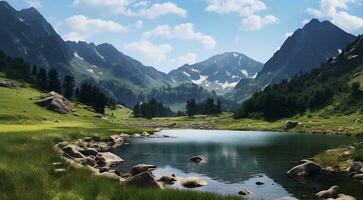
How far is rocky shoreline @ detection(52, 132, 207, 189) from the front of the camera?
3672 centimetres

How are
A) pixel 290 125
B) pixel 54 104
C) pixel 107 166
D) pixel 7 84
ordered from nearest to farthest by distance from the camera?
pixel 107 166
pixel 54 104
pixel 290 125
pixel 7 84

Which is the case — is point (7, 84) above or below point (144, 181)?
above

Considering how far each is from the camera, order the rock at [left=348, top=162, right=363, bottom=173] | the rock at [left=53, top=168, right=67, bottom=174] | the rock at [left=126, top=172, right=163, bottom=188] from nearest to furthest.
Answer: the rock at [left=53, top=168, right=67, bottom=174]
the rock at [left=126, top=172, right=163, bottom=188]
the rock at [left=348, top=162, right=363, bottom=173]

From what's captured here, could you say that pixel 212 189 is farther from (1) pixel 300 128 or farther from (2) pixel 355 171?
(1) pixel 300 128

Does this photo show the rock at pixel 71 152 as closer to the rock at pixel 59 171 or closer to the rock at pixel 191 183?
the rock at pixel 191 183

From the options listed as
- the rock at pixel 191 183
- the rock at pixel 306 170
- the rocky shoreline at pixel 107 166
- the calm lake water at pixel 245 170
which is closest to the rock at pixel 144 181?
the rocky shoreline at pixel 107 166

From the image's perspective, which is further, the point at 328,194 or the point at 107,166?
the point at 107,166

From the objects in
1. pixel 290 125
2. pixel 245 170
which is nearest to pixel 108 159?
pixel 245 170

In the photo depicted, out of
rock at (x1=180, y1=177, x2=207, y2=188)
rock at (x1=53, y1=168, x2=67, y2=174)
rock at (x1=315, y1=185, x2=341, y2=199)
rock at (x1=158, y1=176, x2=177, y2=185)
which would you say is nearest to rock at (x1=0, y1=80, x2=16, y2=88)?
rock at (x1=158, y1=176, x2=177, y2=185)

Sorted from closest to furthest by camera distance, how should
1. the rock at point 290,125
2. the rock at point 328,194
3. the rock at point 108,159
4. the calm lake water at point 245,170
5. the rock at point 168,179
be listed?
1. the rock at point 328,194
2. the calm lake water at point 245,170
3. the rock at point 168,179
4. the rock at point 108,159
5. the rock at point 290,125

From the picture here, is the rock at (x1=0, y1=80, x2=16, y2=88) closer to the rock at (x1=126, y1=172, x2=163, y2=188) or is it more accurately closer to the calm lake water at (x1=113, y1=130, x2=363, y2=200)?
the calm lake water at (x1=113, y1=130, x2=363, y2=200)

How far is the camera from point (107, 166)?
57.3 m

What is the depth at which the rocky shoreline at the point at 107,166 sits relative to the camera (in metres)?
36.7

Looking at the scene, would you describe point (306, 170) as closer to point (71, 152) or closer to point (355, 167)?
point (355, 167)
